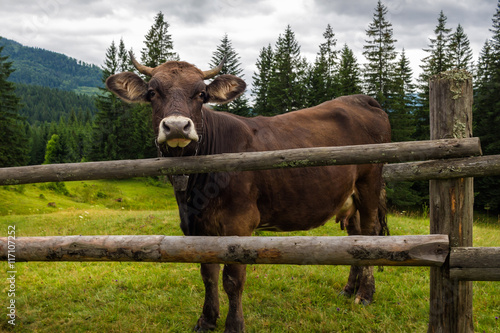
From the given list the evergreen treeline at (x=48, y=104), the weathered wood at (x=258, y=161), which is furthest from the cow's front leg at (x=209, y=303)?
the evergreen treeline at (x=48, y=104)

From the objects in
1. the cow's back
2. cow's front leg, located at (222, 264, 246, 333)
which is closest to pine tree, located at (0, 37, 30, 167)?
the cow's back

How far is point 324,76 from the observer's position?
38.9 m

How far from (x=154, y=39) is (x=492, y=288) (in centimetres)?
4323

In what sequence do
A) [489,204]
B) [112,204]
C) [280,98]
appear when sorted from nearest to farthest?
[489,204] < [112,204] < [280,98]

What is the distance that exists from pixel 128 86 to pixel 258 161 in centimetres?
235

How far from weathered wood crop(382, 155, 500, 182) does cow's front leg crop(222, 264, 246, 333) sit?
218cm

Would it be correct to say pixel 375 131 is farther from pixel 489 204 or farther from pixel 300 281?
pixel 489 204

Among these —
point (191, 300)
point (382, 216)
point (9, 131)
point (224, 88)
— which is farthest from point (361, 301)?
point (9, 131)

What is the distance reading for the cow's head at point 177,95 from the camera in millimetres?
3434

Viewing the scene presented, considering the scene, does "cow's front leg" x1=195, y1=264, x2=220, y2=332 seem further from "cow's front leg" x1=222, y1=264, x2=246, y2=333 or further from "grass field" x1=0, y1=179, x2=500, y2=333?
"cow's front leg" x1=222, y1=264, x2=246, y2=333

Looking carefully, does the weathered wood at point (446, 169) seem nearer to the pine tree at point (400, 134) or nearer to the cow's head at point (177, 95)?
the cow's head at point (177, 95)

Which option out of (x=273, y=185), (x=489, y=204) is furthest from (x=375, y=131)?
(x=489, y=204)

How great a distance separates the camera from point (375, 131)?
6062 millimetres

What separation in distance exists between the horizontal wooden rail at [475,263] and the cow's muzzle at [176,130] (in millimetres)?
2533
